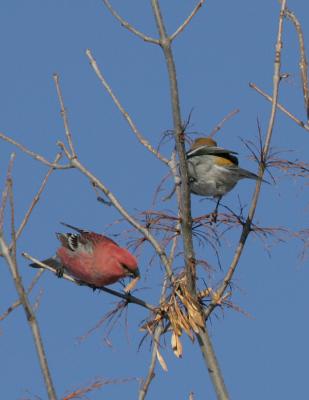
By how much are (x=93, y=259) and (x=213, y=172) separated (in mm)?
2261

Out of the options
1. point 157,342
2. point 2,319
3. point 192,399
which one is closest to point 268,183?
point 157,342

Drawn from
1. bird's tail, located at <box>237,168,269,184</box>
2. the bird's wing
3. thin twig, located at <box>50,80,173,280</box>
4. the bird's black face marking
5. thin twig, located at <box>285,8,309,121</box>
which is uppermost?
the bird's wing

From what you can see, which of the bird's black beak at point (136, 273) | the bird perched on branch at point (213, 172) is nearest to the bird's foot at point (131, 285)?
the bird's black beak at point (136, 273)

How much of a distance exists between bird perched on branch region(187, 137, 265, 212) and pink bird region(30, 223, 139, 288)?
5.10 ft

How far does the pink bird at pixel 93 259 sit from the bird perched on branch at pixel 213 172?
1555mm

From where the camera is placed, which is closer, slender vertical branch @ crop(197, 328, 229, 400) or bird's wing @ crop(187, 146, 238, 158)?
slender vertical branch @ crop(197, 328, 229, 400)

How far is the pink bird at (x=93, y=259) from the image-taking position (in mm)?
6273

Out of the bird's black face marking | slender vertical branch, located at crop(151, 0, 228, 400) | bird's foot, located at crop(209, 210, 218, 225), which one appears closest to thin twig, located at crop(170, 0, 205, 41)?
slender vertical branch, located at crop(151, 0, 228, 400)

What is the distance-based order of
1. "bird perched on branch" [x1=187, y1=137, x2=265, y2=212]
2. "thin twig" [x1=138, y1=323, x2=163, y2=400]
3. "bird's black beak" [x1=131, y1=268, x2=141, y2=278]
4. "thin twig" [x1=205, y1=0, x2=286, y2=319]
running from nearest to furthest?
"thin twig" [x1=138, y1=323, x2=163, y2=400] → "thin twig" [x1=205, y1=0, x2=286, y2=319] → "bird's black beak" [x1=131, y1=268, x2=141, y2=278] → "bird perched on branch" [x1=187, y1=137, x2=265, y2=212]

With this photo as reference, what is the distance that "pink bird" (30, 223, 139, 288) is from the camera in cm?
627

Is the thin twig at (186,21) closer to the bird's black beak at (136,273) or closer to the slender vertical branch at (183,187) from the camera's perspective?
the slender vertical branch at (183,187)

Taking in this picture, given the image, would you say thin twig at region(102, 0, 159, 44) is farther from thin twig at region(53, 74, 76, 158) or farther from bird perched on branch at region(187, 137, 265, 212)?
bird perched on branch at region(187, 137, 265, 212)

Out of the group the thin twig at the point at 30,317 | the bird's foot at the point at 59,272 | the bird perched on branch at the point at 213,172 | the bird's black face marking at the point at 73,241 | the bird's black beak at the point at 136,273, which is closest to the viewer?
the thin twig at the point at 30,317

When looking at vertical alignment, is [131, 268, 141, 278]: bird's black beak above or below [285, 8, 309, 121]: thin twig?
below
